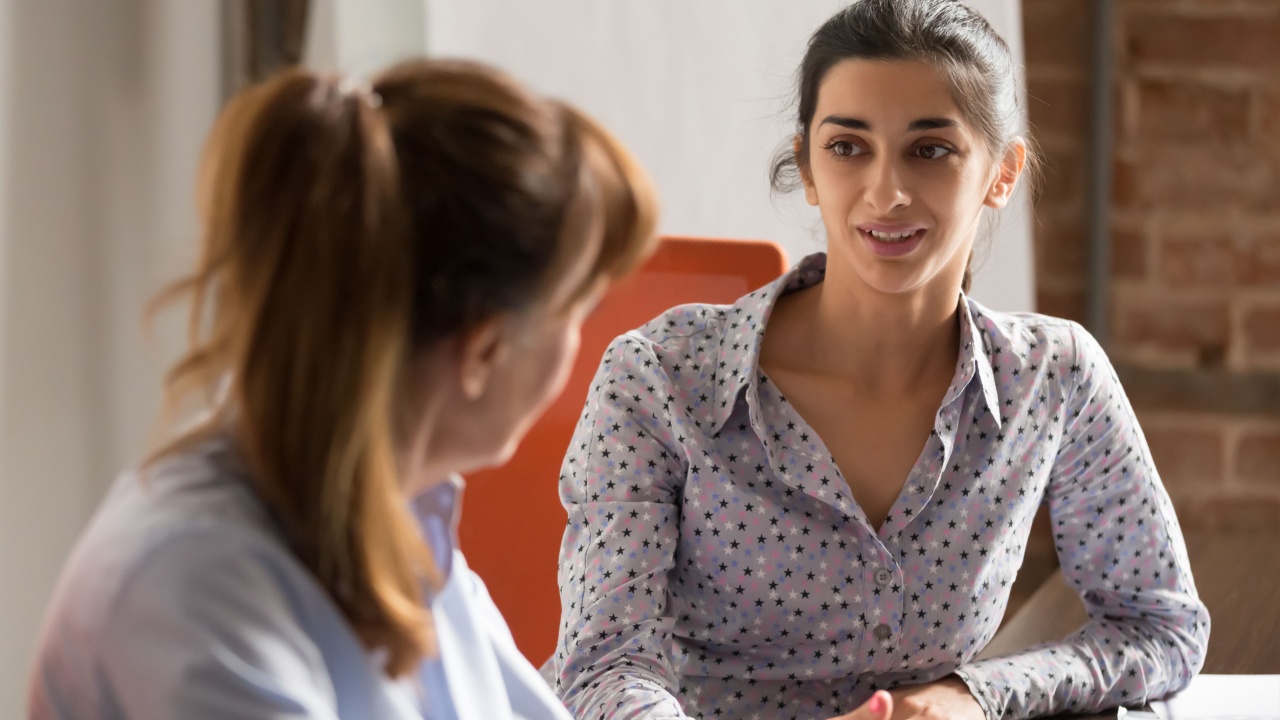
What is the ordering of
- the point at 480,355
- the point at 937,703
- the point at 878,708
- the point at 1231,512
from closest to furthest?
the point at 480,355
the point at 878,708
the point at 937,703
the point at 1231,512

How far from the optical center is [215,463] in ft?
1.94

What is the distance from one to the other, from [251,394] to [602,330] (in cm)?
76

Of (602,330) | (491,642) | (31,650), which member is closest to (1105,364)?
(602,330)

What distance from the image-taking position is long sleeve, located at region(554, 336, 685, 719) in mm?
1029

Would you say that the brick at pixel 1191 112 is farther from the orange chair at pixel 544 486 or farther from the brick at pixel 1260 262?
the orange chair at pixel 544 486

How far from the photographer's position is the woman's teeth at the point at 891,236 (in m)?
1.15

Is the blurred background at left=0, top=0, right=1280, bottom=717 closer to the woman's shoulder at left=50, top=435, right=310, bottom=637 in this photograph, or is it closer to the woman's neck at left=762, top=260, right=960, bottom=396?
the woman's neck at left=762, top=260, right=960, bottom=396

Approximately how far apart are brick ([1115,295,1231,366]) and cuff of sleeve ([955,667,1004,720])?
1455 mm

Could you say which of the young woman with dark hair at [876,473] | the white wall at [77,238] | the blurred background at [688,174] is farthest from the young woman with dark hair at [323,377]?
the white wall at [77,238]

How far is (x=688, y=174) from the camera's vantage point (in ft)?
6.84

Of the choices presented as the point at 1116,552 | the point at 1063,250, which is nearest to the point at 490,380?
the point at 1116,552

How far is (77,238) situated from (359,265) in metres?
1.37

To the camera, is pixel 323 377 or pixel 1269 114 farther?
pixel 1269 114

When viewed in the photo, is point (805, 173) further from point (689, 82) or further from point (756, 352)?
point (689, 82)
